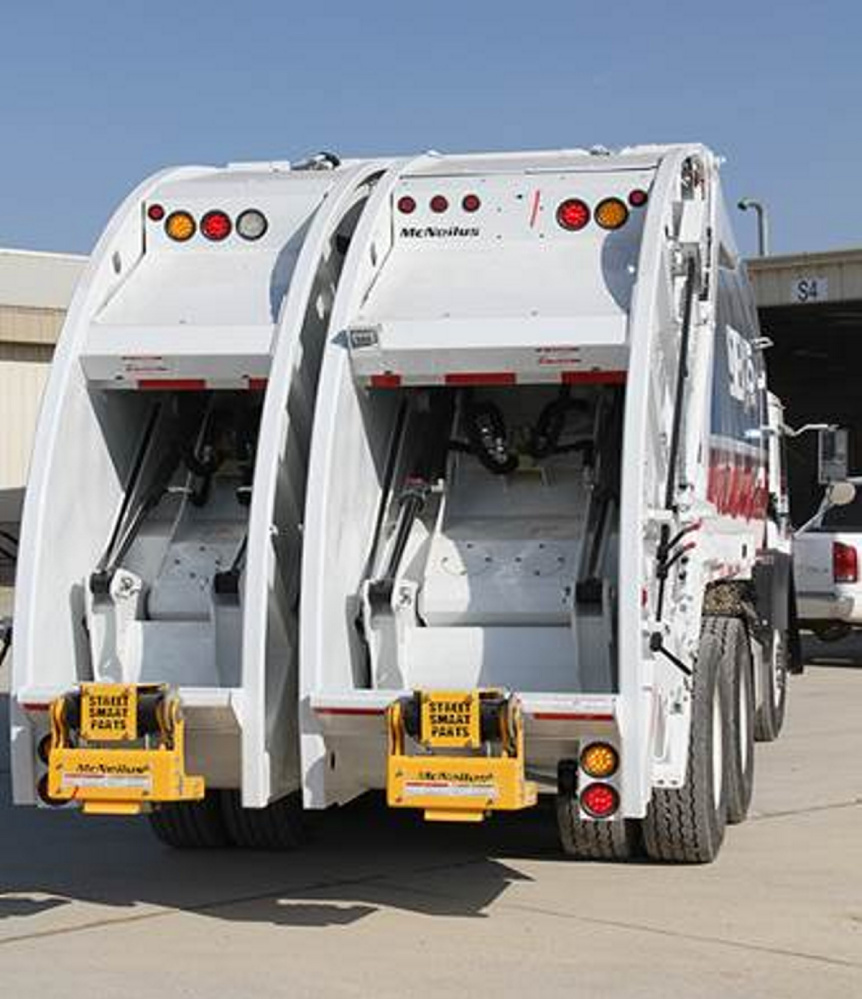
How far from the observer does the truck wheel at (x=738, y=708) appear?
958 cm

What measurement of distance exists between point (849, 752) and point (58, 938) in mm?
6960

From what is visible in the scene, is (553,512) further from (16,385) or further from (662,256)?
(16,385)

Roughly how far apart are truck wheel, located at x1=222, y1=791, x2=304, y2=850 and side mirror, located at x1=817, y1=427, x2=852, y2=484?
25.3ft

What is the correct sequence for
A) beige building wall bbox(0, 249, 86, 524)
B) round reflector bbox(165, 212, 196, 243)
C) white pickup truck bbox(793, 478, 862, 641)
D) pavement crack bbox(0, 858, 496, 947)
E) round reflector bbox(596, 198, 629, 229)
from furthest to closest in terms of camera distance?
1. beige building wall bbox(0, 249, 86, 524)
2. white pickup truck bbox(793, 478, 862, 641)
3. round reflector bbox(165, 212, 196, 243)
4. round reflector bbox(596, 198, 629, 229)
5. pavement crack bbox(0, 858, 496, 947)

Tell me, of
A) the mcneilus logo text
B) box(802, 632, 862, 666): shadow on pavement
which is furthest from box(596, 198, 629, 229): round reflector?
box(802, 632, 862, 666): shadow on pavement

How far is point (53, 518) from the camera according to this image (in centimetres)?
805

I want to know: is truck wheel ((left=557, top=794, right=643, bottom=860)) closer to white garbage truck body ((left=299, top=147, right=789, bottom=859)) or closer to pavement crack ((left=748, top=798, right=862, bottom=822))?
white garbage truck body ((left=299, top=147, right=789, bottom=859))

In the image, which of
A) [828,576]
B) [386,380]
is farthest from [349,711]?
[828,576]

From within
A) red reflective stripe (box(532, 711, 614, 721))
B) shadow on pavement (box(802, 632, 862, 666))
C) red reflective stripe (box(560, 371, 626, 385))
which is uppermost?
red reflective stripe (box(560, 371, 626, 385))

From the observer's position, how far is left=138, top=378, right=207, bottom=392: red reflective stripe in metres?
8.14

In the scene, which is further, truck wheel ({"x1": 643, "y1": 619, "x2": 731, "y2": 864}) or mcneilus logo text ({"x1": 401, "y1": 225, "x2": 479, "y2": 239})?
truck wheel ({"x1": 643, "y1": 619, "x2": 731, "y2": 864})

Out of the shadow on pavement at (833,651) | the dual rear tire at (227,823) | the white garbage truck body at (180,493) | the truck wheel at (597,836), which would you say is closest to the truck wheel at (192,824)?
the dual rear tire at (227,823)

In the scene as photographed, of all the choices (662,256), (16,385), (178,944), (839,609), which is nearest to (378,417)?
(662,256)

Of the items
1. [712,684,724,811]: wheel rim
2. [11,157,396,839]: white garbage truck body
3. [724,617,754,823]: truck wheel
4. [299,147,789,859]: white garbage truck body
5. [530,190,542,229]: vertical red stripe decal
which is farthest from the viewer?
[724,617,754,823]: truck wheel
